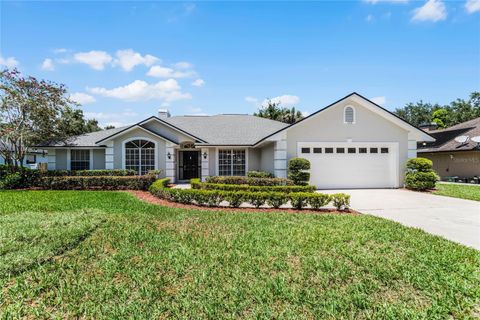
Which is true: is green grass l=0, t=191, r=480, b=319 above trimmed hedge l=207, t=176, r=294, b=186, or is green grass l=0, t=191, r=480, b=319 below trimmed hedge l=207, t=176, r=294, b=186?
below

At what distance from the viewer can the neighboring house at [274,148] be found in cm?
1576

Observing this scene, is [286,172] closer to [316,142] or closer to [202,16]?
[316,142]

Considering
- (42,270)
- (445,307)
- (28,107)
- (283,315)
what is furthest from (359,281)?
(28,107)

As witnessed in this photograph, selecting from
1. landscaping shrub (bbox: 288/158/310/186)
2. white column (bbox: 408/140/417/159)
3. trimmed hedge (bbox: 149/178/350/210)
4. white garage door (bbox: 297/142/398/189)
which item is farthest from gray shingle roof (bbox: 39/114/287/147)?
white column (bbox: 408/140/417/159)

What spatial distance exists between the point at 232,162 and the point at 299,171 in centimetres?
611

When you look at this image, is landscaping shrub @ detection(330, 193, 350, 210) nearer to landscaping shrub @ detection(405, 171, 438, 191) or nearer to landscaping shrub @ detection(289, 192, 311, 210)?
landscaping shrub @ detection(289, 192, 311, 210)

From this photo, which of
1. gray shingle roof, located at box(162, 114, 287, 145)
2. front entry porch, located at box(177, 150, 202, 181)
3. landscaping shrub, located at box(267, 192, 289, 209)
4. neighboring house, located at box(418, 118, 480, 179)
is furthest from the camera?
front entry porch, located at box(177, 150, 202, 181)

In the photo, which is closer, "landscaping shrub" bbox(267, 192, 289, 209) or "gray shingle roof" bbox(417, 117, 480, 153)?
"landscaping shrub" bbox(267, 192, 289, 209)

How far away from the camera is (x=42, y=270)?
171 inches

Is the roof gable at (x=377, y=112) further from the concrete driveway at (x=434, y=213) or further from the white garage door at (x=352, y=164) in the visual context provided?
the concrete driveway at (x=434, y=213)

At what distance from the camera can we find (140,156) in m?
18.3

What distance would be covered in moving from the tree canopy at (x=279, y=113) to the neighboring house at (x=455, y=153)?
1631 centimetres

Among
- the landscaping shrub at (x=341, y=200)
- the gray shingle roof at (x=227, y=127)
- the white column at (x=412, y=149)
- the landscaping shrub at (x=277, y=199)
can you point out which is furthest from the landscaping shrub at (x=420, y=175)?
the landscaping shrub at (x=277, y=199)

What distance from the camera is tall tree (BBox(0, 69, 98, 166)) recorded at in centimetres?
1686
